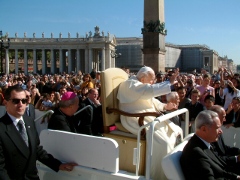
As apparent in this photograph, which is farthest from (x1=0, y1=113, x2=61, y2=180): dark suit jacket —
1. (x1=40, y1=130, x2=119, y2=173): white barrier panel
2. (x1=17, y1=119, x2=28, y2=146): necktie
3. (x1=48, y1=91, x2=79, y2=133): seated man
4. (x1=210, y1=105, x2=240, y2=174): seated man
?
(x1=210, y1=105, x2=240, y2=174): seated man

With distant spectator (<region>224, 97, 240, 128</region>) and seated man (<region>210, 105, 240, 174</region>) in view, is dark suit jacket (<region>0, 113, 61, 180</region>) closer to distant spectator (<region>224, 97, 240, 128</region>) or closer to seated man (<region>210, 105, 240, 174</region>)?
seated man (<region>210, 105, 240, 174</region>)

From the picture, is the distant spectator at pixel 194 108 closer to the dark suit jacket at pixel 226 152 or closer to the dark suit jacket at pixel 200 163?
the dark suit jacket at pixel 226 152

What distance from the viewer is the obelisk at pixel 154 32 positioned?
16.7m

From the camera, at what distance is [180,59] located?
117 metres

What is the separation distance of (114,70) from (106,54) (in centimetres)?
8914

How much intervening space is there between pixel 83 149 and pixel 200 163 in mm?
1372

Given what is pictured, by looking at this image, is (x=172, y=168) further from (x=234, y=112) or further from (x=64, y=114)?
(x=234, y=112)

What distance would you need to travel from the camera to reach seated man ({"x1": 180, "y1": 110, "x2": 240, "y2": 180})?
292cm

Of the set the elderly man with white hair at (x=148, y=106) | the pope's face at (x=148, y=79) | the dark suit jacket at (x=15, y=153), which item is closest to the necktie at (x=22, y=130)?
the dark suit jacket at (x=15, y=153)

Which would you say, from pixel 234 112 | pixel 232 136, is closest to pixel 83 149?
pixel 232 136

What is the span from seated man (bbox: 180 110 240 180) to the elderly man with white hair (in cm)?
74

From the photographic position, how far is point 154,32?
17.2 meters

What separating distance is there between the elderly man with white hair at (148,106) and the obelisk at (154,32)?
12.7 metres

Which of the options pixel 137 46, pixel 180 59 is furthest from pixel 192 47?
pixel 137 46
